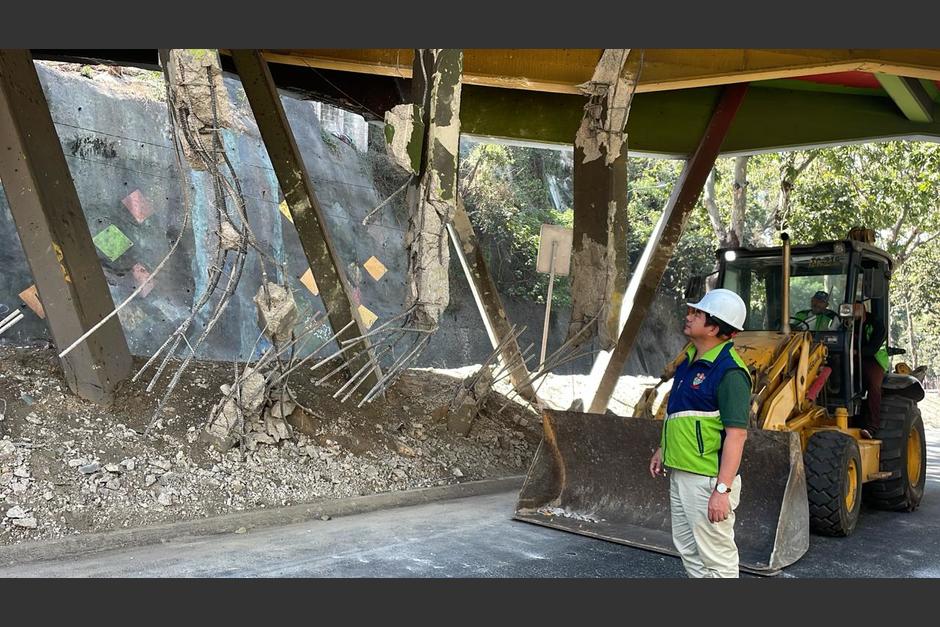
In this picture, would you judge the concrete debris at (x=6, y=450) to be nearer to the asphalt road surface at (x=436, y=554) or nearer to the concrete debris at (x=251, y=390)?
the asphalt road surface at (x=436, y=554)

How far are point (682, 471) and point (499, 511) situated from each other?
3620 mm

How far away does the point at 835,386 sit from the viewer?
7.73 metres

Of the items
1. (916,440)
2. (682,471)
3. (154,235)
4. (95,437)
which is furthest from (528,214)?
(682,471)

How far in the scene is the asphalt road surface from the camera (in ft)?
17.4

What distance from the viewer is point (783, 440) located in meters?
5.79

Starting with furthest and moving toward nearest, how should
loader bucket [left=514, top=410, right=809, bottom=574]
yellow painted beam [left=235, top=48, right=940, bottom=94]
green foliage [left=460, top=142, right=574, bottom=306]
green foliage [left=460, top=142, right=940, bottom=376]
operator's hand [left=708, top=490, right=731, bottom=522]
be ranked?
green foliage [left=460, top=142, right=574, bottom=306] < green foliage [left=460, top=142, right=940, bottom=376] < yellow painted beam [left=235, top=48, right=940, bottom=94] < loader bucket [left=514, top=410, right=809, bottom=574] < operator's hand [left=708, top=490, right=731, bottom=522]

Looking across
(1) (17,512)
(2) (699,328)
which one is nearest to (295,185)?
(1) (17,512)

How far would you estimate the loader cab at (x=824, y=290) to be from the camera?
7656 millimetres

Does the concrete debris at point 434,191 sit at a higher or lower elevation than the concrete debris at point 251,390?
higher

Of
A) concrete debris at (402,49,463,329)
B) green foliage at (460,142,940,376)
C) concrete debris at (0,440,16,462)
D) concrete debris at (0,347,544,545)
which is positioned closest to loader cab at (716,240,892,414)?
concrete debris at (402,49,463,329)

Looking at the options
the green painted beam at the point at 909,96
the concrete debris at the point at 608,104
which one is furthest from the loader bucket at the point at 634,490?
the green painted beam at the point at 909,96

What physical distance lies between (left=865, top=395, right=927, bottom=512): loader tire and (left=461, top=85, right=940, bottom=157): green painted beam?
20.0ft

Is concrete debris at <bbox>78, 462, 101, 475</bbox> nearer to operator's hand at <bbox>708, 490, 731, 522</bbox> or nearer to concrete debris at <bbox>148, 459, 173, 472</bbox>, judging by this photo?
concrete debris at <bbox>148, 459, 173, 472</bbox>

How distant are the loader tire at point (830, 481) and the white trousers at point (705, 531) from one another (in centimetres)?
267
